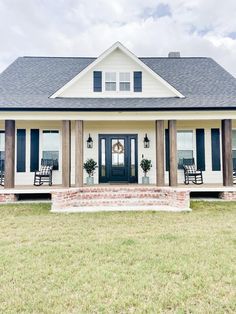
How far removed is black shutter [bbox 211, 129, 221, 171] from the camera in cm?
1124

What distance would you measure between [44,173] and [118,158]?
10.3ft

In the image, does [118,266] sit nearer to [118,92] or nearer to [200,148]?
[118,92]

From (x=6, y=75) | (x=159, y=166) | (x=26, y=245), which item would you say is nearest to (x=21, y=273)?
(x=26, y=245)

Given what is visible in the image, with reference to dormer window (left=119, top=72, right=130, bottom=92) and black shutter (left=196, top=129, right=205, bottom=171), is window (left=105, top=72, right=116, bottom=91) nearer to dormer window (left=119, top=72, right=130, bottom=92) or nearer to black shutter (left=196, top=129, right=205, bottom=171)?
dormer window (left=119, top=72, right=130, bottom=92)

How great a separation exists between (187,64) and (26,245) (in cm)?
1228

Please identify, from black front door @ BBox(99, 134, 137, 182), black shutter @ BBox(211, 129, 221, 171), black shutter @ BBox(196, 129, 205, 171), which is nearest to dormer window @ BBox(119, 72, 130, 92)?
black front door @ BBox(99, 134, 137, 182)

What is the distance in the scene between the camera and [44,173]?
10.9 m

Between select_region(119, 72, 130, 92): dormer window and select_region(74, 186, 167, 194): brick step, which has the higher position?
select_region(119, 72, 130, 92): dormer window

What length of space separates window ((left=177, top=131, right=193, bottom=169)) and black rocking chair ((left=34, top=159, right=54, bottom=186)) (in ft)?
17.8

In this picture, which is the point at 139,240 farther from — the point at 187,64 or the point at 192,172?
the point at 187,64

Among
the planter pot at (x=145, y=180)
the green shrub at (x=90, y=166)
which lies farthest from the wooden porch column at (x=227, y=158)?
the green shrub at (x=90, y=166)

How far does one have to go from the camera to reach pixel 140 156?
11391mm

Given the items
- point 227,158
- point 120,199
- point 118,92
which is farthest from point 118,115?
point 227,158

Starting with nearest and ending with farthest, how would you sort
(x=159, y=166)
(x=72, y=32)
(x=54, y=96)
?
(x=159, y=166), (x=54, y=96), (x=72, y=32)
